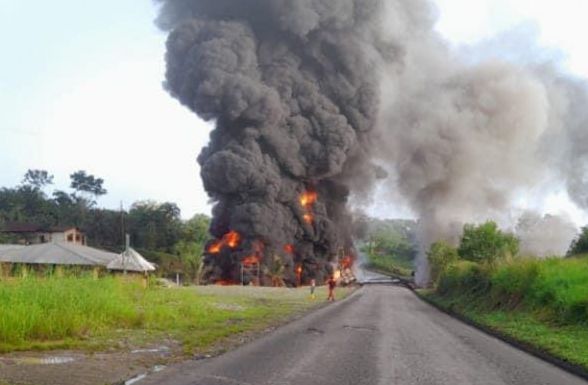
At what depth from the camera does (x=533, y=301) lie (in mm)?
21422

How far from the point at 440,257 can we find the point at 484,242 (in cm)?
980

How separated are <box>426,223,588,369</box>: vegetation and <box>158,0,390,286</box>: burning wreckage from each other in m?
20.5

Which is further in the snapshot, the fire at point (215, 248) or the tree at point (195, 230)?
the tree at point (195, 230)

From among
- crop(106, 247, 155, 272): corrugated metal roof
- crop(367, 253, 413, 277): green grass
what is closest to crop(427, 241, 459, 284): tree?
crop(106, 247, 155, 272): corrugated metal roof

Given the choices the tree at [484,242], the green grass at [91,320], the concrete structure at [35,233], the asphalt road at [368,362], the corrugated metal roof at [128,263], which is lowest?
the asphalt road at [368,362]

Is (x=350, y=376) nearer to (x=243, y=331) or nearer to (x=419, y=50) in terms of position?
(x=243, y=331)

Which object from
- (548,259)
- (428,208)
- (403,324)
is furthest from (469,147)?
(403,324)

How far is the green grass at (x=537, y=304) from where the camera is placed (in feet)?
50.5

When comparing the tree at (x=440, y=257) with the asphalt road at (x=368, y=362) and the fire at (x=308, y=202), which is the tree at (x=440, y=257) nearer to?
the fire at (x=308, y=202)

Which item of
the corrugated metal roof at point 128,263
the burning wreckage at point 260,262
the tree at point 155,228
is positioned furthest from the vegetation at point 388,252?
the corrugated metal roof at point 128,263

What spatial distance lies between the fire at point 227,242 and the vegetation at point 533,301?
840 inches

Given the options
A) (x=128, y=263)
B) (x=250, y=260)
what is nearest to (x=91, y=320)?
(x=128, y=263)

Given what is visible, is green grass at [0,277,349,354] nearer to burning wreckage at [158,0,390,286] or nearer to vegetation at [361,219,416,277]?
burning wreckage at [158,0,390,286]

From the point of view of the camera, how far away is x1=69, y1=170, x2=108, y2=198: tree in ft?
334
